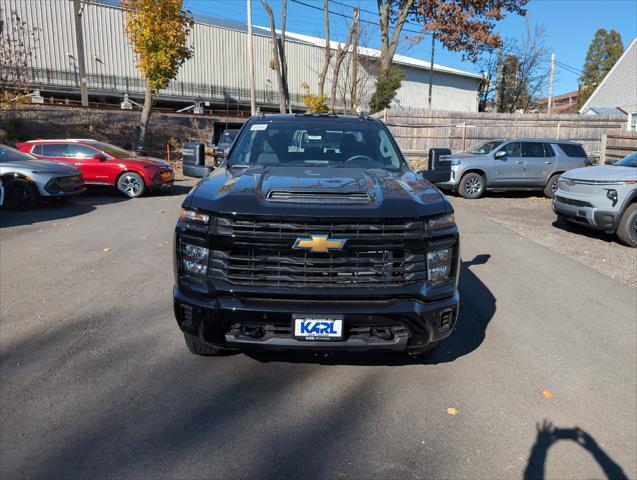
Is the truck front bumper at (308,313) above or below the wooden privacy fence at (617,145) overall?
below

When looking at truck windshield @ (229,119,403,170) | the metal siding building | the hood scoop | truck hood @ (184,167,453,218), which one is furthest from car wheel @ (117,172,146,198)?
the metal siding building

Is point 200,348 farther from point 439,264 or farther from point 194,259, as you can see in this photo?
point 439,264

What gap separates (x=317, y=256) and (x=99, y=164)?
12330 millimetres

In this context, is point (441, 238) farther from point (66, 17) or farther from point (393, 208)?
point (66, 17)

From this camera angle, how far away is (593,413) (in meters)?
3.40

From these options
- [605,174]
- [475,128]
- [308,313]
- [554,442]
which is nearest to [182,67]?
[475,128]

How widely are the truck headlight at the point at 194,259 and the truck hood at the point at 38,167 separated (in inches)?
370

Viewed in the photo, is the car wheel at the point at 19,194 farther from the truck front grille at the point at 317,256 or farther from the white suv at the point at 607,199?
the white suv at the point at 607,199

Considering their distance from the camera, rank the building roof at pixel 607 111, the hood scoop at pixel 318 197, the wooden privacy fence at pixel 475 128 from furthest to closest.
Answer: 1. the building roof at pixel 607 111
2. the wooden privacy fence at pixel 475 128
3. the hood scoop at pixel 318 197

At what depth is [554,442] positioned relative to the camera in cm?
307

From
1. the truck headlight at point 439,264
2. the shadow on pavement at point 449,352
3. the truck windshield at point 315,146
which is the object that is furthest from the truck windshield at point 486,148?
the truck headlight at point 439,264

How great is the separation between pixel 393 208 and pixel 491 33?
105ft

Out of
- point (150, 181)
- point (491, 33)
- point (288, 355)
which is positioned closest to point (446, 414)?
point (288, 355)

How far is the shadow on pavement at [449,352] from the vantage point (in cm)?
403
